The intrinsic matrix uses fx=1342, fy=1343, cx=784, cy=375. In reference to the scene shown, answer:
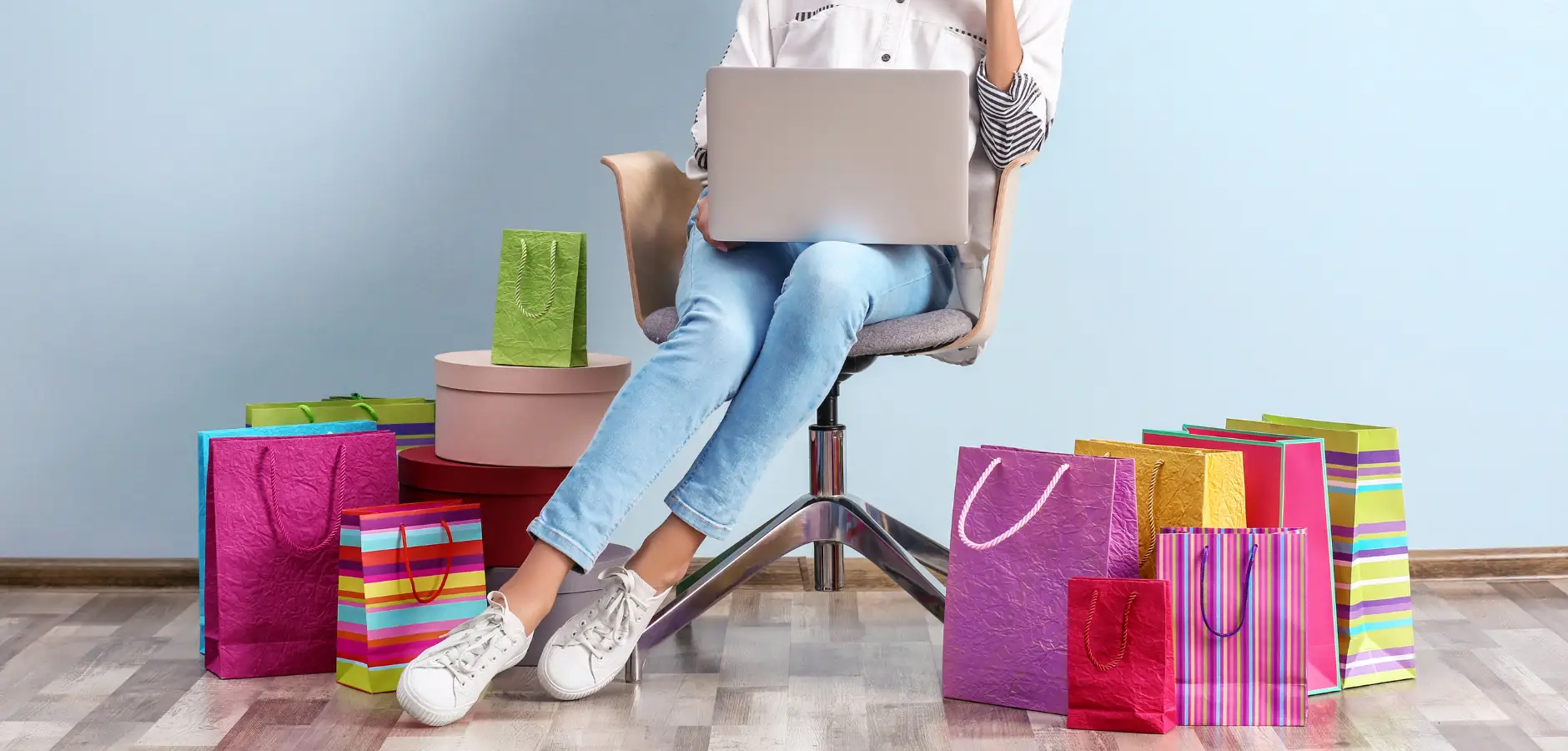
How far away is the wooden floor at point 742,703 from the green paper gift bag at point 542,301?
0.42 meters

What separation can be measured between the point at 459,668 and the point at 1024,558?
65cm

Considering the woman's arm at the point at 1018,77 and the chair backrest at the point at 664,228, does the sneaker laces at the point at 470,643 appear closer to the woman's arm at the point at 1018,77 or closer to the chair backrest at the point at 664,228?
the chair backrest at the point at 664,228

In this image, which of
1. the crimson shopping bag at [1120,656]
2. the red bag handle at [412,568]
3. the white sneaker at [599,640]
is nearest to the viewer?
the crimson shopping bag at [1120,656]

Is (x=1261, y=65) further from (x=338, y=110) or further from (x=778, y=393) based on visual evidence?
(x=338, y=110)

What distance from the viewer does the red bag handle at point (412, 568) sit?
1652 millimetres

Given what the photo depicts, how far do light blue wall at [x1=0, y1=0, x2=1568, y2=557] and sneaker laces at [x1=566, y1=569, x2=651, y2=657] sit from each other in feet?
2.51

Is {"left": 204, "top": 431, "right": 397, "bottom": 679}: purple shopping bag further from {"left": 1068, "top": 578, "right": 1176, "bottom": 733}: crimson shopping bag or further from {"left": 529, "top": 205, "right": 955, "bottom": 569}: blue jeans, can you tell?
{"left": 1068, "top": 578, "right": 1176, "bottom": 733}: crimson shopping bag

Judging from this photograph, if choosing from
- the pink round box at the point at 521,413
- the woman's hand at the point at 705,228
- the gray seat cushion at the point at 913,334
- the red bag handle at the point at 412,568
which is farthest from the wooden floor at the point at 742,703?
the woman's hand at the point at 705,228

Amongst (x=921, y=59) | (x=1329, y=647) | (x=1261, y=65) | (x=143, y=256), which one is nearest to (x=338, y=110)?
(x=143, y=256)

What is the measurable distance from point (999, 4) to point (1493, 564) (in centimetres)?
127

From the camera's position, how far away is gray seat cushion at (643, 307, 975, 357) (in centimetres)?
166

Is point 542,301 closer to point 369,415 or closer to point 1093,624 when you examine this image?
point 369,415

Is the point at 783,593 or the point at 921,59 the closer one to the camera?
the point at 921,59

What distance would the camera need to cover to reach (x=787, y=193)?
1576 mm
